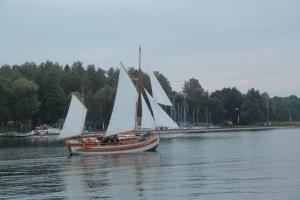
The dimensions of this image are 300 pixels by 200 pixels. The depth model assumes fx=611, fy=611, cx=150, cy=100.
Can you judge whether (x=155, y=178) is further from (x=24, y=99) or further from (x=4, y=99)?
(x=4, y=99)

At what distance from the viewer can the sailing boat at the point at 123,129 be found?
7950cm

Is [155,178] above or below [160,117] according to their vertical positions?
below

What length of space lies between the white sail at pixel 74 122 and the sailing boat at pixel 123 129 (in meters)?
1.98

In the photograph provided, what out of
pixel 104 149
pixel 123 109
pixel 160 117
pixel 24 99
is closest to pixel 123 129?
pixel 123 109

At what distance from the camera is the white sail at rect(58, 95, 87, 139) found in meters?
82.4

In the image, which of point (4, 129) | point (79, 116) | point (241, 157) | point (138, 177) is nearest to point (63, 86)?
point (4, 129)

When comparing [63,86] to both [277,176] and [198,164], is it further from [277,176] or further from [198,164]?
[277,176]

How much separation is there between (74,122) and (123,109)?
23.9ft

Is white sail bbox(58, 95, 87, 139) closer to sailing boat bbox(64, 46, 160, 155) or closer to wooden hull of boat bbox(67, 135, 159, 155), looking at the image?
sailing boat bbox(64, 46, 160, 155)

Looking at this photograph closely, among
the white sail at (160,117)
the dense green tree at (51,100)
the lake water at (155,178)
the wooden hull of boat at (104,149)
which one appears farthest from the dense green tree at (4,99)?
the lake water at (155,178)

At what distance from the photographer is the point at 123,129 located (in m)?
80.2

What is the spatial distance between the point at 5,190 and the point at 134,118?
124ft

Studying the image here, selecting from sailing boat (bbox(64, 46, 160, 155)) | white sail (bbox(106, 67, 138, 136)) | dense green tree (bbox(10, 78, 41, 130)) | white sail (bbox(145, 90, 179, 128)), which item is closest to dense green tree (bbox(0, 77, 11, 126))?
dense green tree (bbox(10, 78, 41, 130))

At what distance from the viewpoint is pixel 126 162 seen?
65.9m
